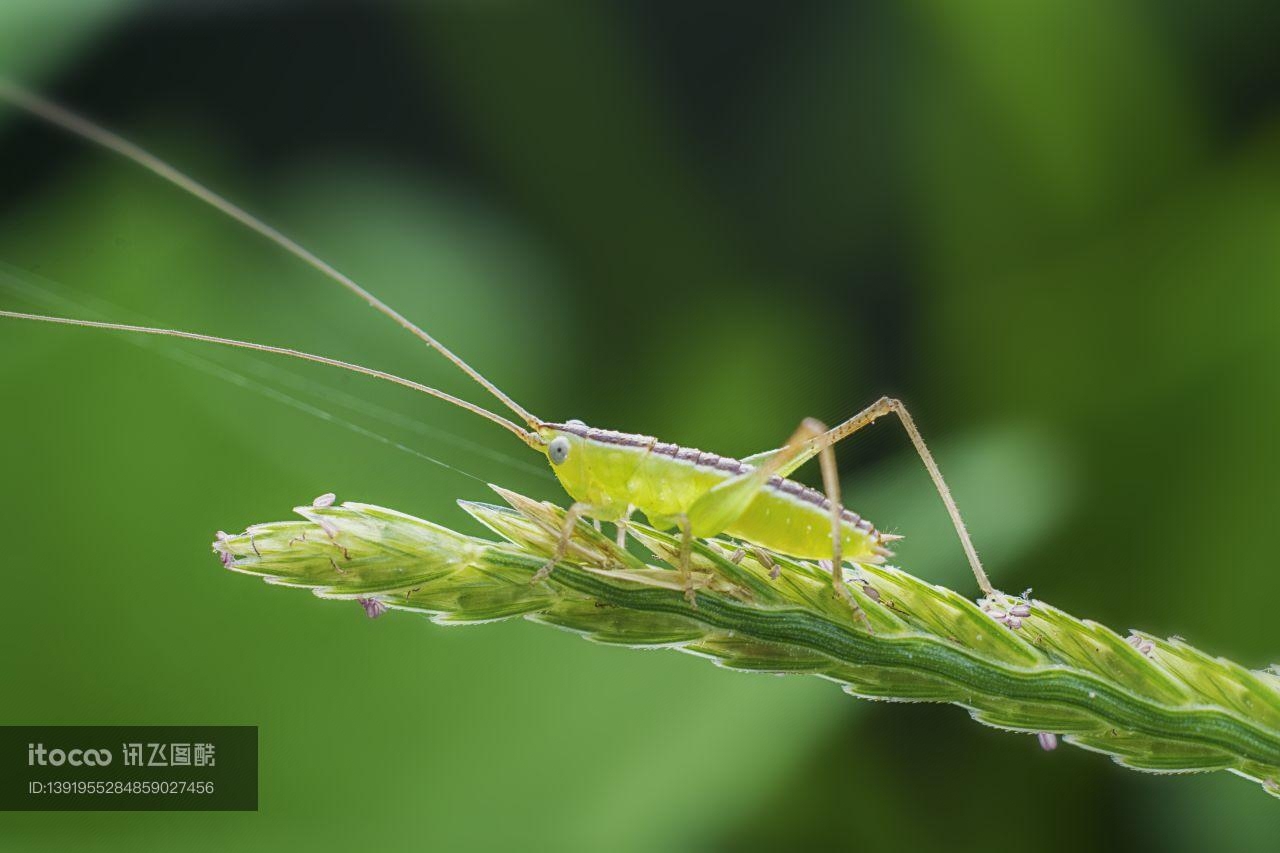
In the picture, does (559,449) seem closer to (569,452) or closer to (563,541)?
(569,452)

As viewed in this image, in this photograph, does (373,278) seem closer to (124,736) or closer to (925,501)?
(124,736)

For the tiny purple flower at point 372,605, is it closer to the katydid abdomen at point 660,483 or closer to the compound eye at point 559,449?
the katydid abdomen at point 660,483

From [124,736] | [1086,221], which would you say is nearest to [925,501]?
[1086,221]
